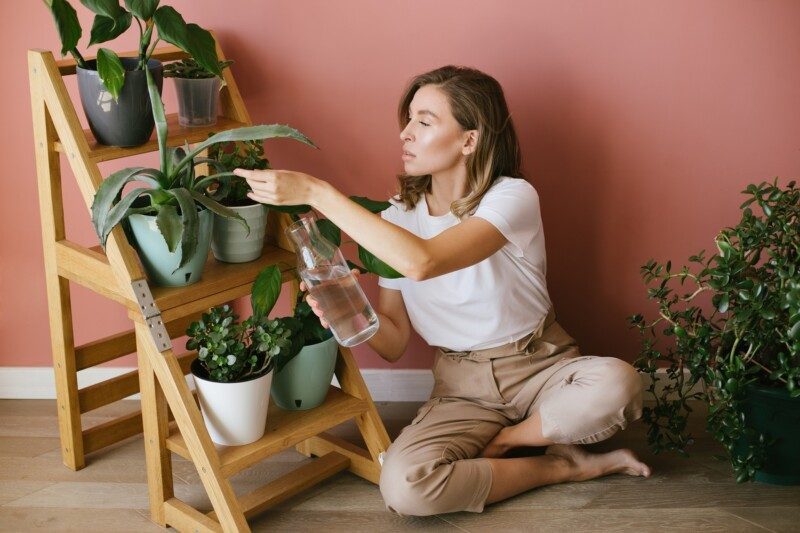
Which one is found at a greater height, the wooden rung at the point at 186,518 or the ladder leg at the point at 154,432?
the ladder leg at the point at 154,432

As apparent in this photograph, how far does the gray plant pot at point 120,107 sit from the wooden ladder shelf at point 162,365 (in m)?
0.03

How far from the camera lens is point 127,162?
98.0 inches

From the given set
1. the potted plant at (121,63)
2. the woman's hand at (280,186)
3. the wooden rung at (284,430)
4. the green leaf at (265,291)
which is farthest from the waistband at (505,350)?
the potted plant at (121,63)

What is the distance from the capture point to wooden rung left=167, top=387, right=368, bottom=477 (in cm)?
199

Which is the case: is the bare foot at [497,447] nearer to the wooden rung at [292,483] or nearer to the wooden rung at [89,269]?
the wooden rung at [292,483]

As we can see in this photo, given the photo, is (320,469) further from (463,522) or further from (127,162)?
(127,162)

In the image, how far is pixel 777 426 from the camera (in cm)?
215

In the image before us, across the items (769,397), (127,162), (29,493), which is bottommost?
(29,493)

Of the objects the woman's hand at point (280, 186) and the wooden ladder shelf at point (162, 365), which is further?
the wooden ladder shelf at point (162, 365)

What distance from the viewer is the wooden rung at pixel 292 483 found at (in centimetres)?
213

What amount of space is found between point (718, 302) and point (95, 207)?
1.29 metres

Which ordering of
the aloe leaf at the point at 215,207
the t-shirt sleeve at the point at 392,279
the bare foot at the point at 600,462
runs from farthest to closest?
the t-shirt sleeve at the point at 392,279 < the bare foot at the point at 600,462 < the aloe leaf at the point at 215,207

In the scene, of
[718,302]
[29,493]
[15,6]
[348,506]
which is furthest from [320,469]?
[15,6]

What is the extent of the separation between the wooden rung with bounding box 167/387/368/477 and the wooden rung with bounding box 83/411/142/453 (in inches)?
15.3
